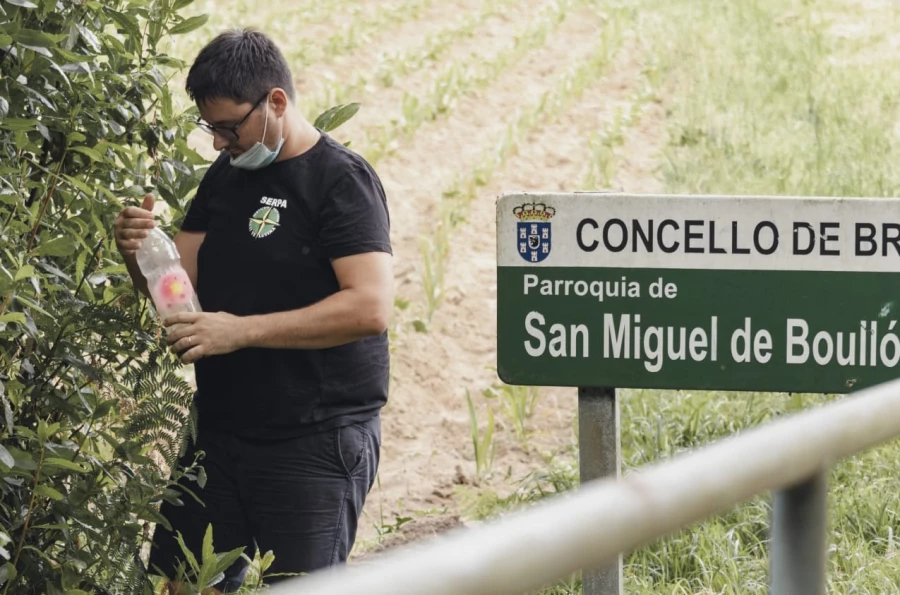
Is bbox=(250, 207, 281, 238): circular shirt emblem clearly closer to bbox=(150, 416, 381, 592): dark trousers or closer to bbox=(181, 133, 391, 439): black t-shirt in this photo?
bbox=(181, 133, 391, 439): black t-shirt

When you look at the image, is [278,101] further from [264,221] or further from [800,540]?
[800,540]

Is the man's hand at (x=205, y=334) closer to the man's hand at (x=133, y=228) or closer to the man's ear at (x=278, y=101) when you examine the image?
the man's hand at (x=133, y=228)

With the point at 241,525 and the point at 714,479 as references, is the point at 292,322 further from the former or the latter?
the point at 714,479

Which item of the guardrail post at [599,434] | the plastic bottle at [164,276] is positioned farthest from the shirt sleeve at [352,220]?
the guardrail post at [599,434]

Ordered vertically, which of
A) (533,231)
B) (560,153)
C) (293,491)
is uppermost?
(560,153)

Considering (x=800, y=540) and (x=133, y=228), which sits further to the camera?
(x=133, y=228)

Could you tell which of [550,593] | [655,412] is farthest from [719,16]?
[550,593]

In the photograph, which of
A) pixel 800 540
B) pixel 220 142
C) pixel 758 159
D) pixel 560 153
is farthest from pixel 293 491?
pixel 560 153

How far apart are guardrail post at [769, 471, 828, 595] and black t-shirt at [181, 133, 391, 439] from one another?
5.56ft

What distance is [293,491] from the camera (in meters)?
2.88

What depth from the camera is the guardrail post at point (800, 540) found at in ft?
3.80

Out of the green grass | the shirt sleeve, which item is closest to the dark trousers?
the shirt sleeve

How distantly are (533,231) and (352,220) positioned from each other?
1.33 ft

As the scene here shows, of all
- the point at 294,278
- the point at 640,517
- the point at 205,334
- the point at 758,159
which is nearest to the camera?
the point at 640,517
